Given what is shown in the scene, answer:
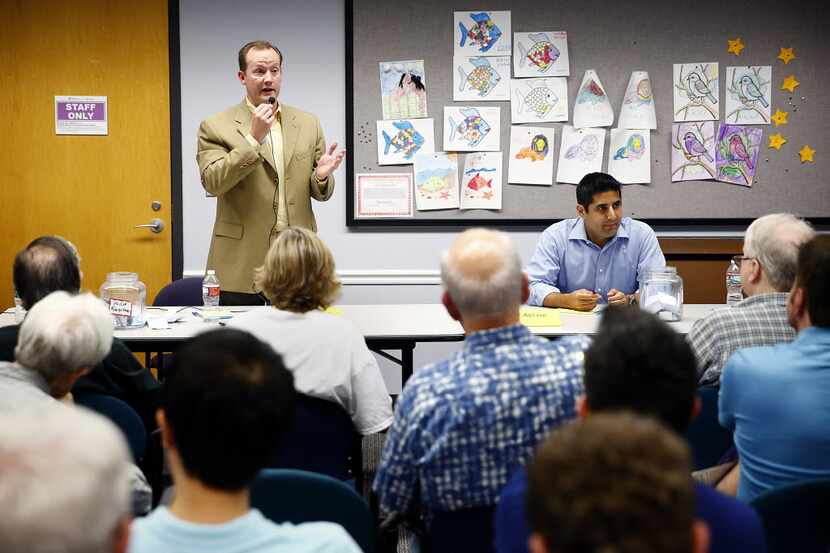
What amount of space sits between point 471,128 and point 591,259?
1.24 m

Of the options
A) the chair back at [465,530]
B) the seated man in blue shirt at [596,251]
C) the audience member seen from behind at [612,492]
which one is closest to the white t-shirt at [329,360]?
the chair back at [465,530]

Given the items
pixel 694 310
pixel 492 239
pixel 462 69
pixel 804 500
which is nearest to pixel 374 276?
pixel 462 69

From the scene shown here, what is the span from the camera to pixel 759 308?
2.16 meters

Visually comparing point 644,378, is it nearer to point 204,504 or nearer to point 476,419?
point 476,419

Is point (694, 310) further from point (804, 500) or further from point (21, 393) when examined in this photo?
point (21, 393)

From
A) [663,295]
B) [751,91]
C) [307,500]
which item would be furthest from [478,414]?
[751,91]

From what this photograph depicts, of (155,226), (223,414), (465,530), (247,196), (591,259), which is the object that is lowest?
(465,530)

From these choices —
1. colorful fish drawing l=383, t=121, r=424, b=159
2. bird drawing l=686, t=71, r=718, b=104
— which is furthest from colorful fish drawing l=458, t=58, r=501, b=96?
bird drawing l=686, t=71, r=718, b=104

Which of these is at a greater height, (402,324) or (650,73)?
(650,73)

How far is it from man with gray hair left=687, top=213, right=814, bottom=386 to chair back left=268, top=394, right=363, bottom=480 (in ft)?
3.12

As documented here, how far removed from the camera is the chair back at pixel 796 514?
53.1 inches

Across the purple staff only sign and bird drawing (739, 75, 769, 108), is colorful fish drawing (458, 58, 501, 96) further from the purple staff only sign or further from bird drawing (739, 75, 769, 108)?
the purple staff only sign

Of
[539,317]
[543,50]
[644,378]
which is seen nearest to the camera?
[644,378]

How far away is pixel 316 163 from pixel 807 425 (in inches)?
106
